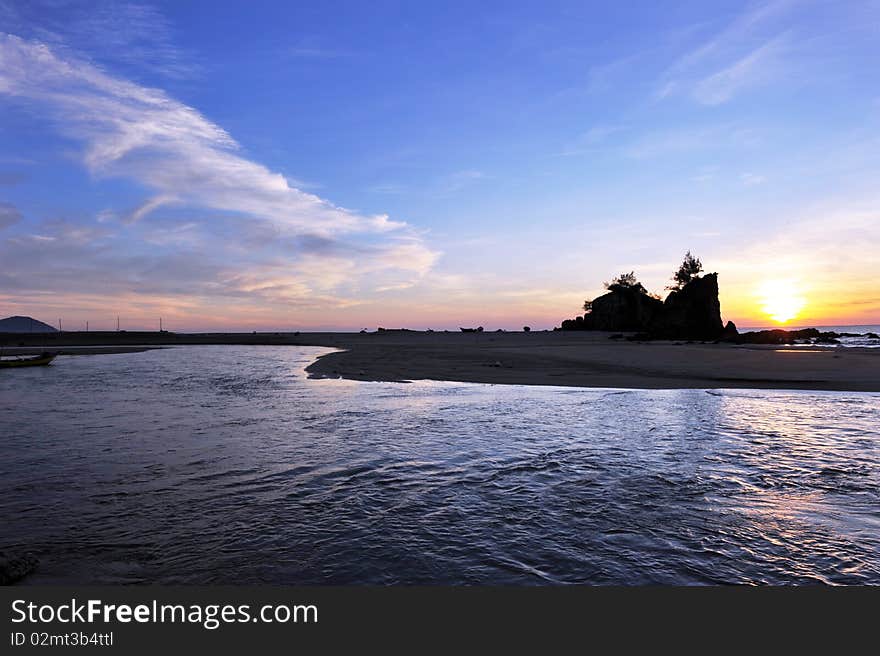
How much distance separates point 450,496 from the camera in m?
7.05

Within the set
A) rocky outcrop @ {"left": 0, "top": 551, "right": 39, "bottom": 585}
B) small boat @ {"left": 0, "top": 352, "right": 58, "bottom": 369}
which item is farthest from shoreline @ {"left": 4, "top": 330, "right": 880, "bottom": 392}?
small boat @ {"left": 0, "top": 352, "right": 58, "bottom": 369}

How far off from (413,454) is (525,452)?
2290 millimetres

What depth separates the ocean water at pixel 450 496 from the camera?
193 inches

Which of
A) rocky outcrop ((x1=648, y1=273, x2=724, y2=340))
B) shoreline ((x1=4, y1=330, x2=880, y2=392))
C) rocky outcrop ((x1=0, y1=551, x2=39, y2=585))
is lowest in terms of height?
rocky outcrop ((x1=0, y1=551, x2=39, y2=585))

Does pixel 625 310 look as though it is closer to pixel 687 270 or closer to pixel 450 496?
pixel 687 270

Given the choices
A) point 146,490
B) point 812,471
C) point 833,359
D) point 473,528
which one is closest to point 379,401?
point 146,490

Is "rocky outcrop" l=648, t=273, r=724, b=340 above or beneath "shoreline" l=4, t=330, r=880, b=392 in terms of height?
above

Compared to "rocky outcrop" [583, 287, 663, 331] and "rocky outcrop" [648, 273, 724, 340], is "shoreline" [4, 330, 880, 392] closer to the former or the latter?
"rocky outcrop" [648, 273, 724, 340]

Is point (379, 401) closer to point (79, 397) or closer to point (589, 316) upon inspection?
point (79, 397)

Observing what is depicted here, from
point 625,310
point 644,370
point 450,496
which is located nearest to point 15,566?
point 450,496

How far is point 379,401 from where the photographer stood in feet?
55.0

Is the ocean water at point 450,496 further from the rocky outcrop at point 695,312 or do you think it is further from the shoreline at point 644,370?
the rocky outcrop at point 695,312

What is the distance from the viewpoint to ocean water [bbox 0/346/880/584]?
4891mm

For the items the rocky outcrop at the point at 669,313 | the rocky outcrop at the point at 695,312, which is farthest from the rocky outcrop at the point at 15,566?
the rocky outcrop at the point at 695,312
